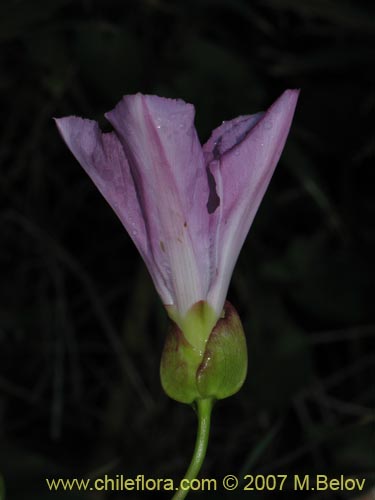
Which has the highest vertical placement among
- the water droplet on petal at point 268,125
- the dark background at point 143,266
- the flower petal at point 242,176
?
the water droplet on petal at point 268,125

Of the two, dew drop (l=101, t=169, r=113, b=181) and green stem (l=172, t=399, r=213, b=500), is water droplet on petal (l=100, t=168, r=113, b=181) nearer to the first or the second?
dew drop (l=101, t=169, r=113, b=181)

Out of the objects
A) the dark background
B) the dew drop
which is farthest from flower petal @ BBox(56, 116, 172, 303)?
the dark background

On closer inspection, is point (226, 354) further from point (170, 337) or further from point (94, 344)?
point (94, 344)

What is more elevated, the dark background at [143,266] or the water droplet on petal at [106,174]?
the water droplet on petal at [106,174]

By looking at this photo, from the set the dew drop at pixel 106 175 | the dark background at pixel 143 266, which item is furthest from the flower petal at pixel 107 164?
the dark background at pixel 143 266

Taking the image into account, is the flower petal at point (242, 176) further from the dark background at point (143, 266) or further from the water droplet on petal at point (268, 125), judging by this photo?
the dark background at point (143, 266)

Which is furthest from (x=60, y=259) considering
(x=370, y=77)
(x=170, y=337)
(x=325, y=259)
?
(x=170, y=337)
